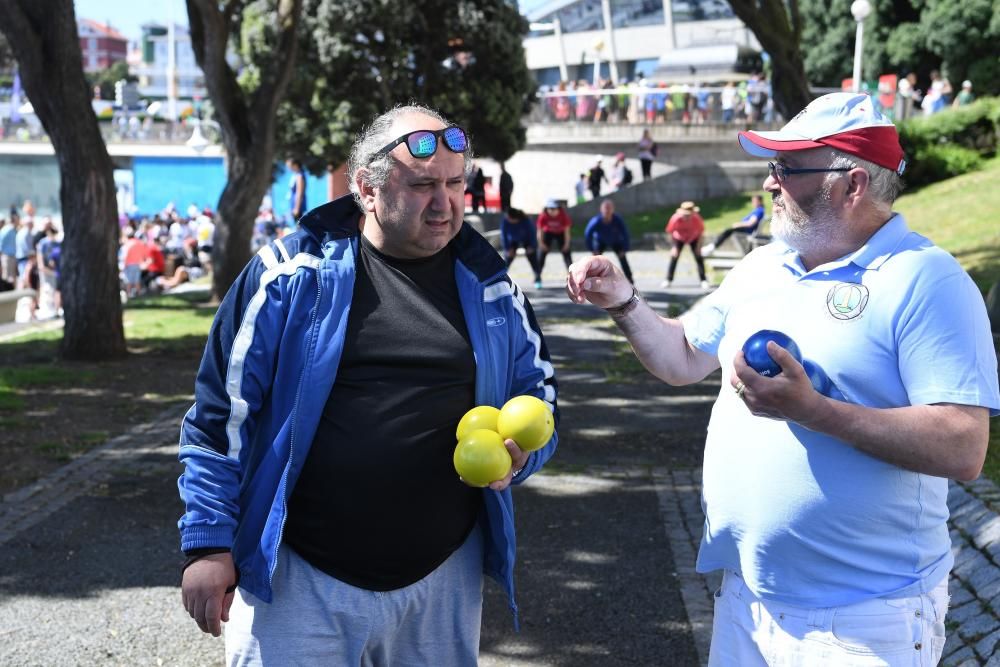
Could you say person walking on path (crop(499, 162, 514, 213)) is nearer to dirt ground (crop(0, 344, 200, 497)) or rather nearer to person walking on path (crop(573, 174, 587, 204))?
person walking on path (crop(573, 174, 587, 204))

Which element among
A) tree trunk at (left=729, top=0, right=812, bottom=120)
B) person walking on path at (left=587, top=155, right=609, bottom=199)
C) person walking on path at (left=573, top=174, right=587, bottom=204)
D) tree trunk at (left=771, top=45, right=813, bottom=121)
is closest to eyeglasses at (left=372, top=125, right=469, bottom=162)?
tree trunk at (left=729, top=0, right=812, bottom=120)

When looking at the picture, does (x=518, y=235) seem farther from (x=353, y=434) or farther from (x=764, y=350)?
(x=764, y=350)

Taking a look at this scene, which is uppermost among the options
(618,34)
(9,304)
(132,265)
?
(618,34)

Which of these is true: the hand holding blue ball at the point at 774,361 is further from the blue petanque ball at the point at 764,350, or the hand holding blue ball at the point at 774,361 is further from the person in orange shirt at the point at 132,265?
the person in orange shirt at the point at 132,265

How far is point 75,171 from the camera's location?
12414 mm

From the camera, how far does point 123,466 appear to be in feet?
27.2

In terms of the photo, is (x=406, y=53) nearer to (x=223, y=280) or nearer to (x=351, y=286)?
(x=223, y=280)

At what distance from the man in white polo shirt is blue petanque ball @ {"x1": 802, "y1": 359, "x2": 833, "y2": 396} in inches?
0.8

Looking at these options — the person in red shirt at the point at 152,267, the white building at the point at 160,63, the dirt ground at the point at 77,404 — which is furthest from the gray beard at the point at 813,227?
the white building at the point at 160,63

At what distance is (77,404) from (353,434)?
26.8 feet

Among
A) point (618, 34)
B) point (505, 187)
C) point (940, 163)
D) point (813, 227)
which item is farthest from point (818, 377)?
point (618, 34)

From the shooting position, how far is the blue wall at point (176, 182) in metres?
61.8

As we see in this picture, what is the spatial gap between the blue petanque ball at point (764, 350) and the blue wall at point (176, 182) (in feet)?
200

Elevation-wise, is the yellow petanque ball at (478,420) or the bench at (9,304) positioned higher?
the yellow petanque ball at (478,420)
